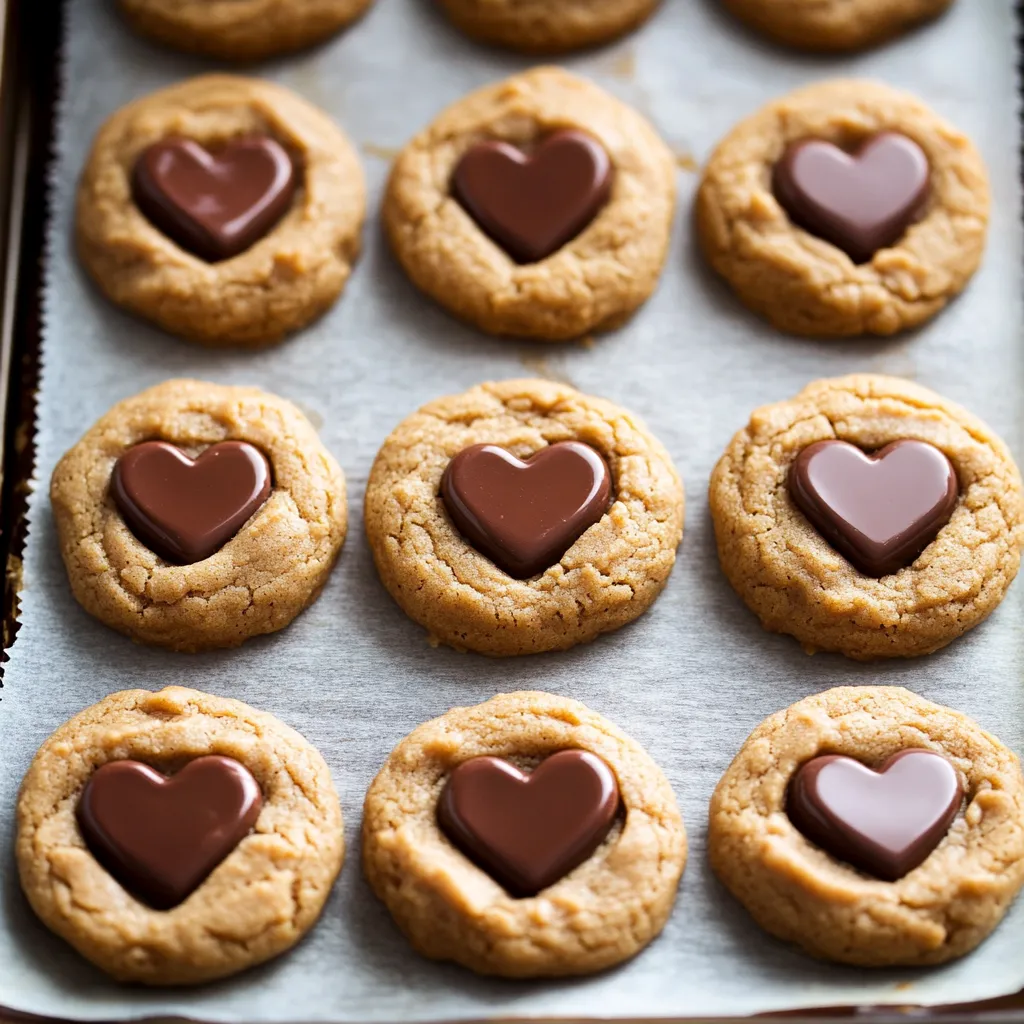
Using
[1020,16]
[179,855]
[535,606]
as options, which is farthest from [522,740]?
[1020,16]

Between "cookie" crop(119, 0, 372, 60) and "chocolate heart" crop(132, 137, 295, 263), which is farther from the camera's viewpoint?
"cookie" crop(119, 0, 372, 60)

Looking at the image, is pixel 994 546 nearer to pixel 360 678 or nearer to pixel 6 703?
pixel 360 678

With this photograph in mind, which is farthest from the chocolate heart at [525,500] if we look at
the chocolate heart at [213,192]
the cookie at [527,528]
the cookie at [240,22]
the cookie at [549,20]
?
the cookie at [240,22]

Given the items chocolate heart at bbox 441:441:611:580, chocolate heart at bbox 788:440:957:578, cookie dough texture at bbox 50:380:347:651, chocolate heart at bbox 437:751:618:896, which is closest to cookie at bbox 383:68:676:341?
chocolate heart at bbox 441:441:611:580

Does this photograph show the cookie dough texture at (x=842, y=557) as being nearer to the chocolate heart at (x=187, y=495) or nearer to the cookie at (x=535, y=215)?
the cookie at (x=535, y=215)

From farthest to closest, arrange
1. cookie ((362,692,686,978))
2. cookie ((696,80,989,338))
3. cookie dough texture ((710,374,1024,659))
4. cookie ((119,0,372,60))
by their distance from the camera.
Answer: cookie ((119,0,372,60)), cookie ((696,80,989,338)), cookie dough texture ((710,374,1024,659)), cookie ((362,692,686,978))

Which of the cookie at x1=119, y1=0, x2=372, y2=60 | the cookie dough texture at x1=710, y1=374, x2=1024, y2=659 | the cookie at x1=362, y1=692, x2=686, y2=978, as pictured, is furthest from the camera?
the cookie at x1=119, y1=0, x2=372, y2=60

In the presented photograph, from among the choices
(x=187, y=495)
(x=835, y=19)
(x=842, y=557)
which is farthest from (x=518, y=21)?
(x=842, y=557)

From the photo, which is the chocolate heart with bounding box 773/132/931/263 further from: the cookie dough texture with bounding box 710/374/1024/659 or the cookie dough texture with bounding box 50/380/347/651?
the cookie dough texture with bounding box 50/380/347/651
